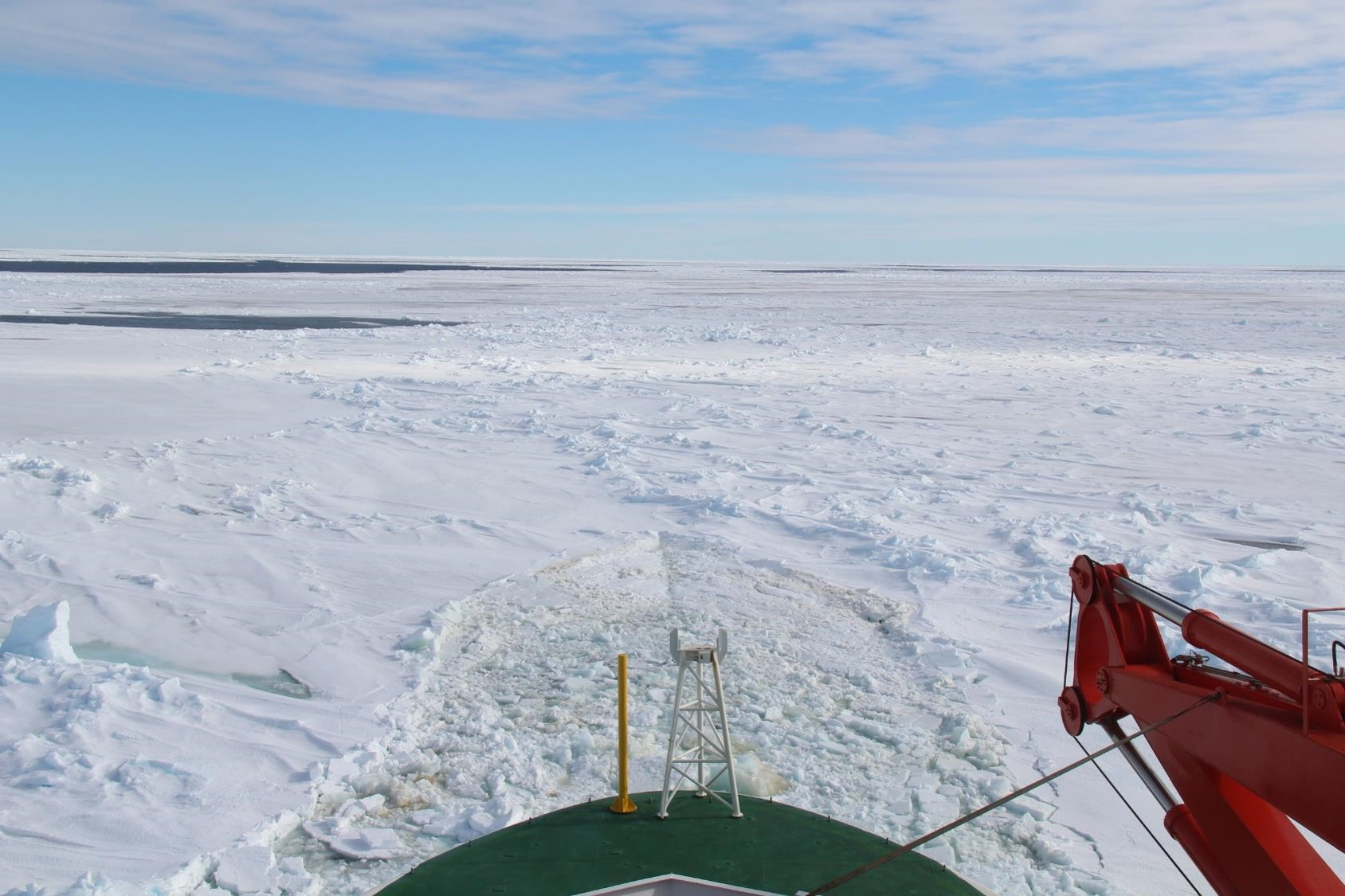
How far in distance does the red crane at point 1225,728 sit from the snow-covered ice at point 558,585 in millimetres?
1511

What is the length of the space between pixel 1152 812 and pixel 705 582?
13.2 feet

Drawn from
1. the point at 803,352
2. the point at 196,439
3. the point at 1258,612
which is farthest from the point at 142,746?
the point at 803,352

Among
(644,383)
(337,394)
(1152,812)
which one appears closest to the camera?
(1152,812)

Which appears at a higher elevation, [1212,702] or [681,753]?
[1212,702]

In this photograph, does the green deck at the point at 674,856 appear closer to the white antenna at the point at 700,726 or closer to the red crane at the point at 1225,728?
the white antenna at the point at 700,726

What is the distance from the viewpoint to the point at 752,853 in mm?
4633

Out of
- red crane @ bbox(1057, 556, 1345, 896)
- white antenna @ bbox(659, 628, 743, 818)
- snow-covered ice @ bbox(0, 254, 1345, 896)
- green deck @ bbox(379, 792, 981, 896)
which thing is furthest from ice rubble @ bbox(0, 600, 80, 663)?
red crane @ bbox(1057, 556, 1345, 896)

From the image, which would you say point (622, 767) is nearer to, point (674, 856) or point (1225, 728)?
point (674, 856)

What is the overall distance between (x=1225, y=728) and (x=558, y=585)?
6150 mm

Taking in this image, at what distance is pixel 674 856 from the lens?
461 centimetres

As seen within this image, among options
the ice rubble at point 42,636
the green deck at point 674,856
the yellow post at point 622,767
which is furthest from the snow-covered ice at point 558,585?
the yellow post at point 622,767

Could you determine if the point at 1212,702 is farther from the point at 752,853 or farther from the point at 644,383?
the point at 644,383

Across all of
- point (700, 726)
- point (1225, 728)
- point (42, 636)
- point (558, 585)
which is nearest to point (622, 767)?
point (700, 726)

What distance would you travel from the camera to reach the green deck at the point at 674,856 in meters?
4.43
